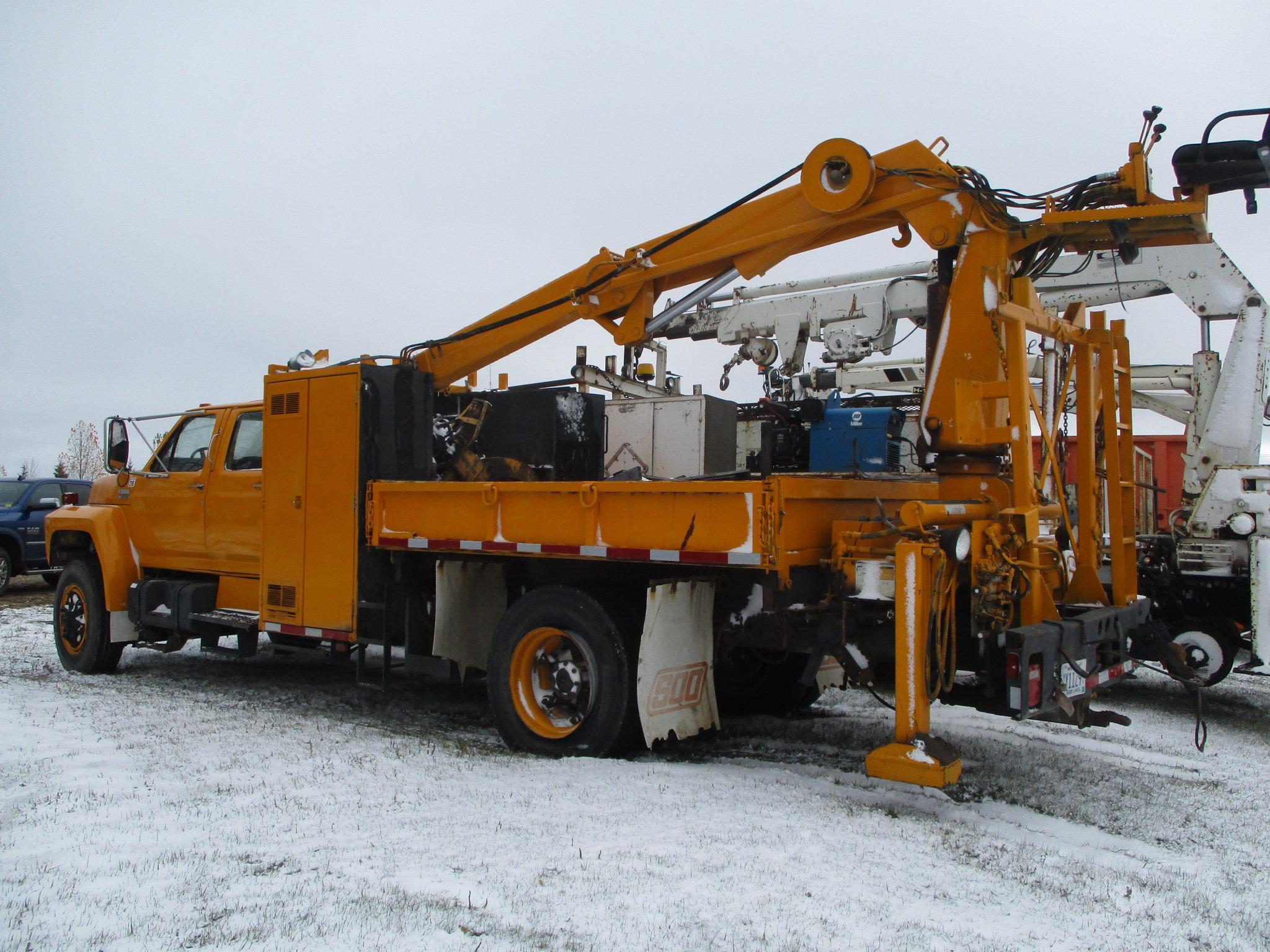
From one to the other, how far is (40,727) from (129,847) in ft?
8.89

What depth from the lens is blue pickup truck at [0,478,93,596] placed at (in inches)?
605

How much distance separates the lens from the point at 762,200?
6195mm

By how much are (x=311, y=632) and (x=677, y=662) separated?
2.86 m

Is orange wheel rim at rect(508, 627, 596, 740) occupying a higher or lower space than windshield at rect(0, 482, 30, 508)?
lower

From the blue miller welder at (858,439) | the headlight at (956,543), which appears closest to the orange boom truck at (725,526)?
the headlight at (956,543)

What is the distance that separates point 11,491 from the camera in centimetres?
1612

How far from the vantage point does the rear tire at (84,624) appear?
8.32 metres

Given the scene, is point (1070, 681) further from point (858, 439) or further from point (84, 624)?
point (84, 624)

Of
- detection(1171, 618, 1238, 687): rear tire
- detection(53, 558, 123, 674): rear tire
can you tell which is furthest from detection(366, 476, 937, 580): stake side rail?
detection(53, 558, 123, 674): rear tire

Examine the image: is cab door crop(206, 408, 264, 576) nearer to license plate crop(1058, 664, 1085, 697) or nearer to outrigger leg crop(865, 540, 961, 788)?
outrigger leg crop(865, 540, 961, 788)

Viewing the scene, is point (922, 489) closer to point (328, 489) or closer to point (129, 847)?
point (328, 489)

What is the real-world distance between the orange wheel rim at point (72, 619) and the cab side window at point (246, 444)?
2009mm

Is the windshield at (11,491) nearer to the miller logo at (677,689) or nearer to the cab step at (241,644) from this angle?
the cab step at (241,644)

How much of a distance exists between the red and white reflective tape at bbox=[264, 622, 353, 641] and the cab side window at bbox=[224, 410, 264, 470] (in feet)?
3.98
